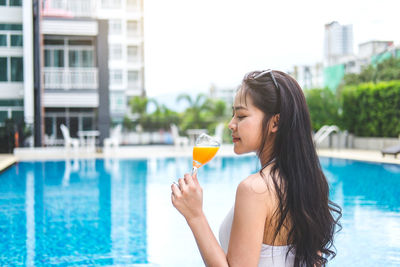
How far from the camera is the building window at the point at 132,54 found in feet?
158

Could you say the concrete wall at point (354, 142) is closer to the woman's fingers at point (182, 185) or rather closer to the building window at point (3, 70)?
the building window at point (3, 70)

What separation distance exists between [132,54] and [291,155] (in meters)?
48.5

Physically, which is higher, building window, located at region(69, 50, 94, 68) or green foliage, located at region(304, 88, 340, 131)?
building window, located at region(69, 50, 94, 68)

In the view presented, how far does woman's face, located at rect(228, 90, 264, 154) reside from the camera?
48.7 inches

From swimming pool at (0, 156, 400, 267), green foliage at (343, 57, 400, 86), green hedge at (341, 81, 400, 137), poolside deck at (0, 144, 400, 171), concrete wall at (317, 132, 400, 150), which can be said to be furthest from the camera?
green foliage at (343, 57, 400, 86)

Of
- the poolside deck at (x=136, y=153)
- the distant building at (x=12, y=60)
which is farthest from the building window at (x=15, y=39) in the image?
the poolside deck at (x=136, y=153)

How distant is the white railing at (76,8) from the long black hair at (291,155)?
18003 mm

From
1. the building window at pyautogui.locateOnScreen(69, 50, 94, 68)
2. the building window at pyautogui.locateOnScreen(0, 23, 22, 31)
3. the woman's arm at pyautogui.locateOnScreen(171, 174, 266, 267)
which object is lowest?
the woman's arm at pyautogui.locateOnScreen(171, 174, 266, 267)

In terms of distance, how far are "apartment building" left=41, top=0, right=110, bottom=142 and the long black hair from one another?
16.7 m

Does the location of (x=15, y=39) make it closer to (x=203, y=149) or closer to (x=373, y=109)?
(x=373, y=109)

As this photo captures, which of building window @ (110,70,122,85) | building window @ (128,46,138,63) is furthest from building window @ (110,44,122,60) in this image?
building window @ (110,70,122,85)

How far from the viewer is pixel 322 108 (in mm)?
17594

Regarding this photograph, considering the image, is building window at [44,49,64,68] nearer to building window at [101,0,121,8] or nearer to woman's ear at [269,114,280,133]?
woman's ear at [269,114,280,133]

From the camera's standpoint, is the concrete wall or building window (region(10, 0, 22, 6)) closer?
the concrete wall
